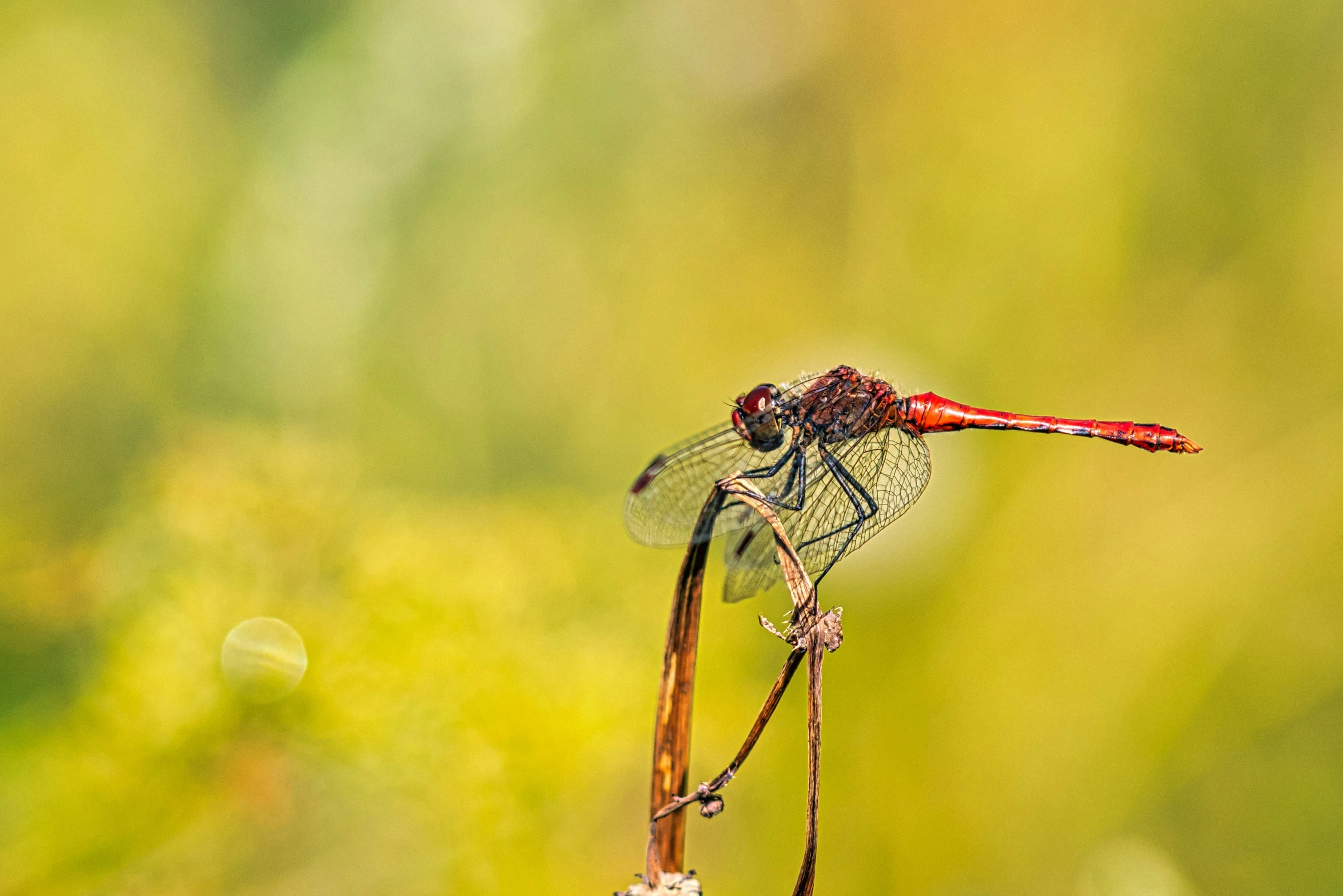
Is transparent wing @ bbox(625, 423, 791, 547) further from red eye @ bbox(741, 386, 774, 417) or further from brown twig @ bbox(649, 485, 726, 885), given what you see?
brown twig @ bbox(649, 485, 726, 885)

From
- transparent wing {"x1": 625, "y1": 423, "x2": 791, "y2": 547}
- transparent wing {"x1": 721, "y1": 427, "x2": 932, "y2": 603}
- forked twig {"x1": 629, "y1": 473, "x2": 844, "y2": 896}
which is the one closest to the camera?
forked twig {"x1": 629, "y1": 473, "x2": 844, "y2": 896}

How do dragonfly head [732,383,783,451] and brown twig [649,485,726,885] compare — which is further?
dragonfly head [732,383,783,451]

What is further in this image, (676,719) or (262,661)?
(262,661)

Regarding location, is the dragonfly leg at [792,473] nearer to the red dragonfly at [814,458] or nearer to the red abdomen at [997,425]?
the red dragonfly at [814,458]

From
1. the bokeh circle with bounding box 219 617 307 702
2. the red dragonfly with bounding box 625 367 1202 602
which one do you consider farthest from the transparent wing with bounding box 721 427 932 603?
the bokeh circle with bounding box 219 617 307 702

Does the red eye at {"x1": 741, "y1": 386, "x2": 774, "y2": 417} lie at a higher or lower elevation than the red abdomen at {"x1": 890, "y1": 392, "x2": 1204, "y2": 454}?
higher

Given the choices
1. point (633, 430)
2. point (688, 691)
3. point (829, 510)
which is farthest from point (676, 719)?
point (633, 430)

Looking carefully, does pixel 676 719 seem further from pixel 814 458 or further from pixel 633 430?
pixel 633 430
